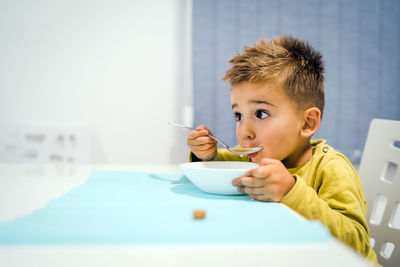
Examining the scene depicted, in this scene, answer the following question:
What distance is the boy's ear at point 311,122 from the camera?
855 mm

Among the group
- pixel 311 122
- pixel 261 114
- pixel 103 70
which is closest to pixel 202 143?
pixel 261 114

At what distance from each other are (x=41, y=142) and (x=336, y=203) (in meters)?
1.88

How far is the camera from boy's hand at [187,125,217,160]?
3.11 feet

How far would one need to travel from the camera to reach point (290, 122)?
32.9 inches

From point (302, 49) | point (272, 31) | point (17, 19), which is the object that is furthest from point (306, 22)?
point (17, 19)

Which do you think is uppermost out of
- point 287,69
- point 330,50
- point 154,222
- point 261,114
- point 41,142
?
Result: point 330,50

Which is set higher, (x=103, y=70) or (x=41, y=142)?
(x=103, y=70)

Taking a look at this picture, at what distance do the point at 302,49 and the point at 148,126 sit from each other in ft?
4.73

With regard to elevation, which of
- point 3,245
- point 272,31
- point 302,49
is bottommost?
point 3,245

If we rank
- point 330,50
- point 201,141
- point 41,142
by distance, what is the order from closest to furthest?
point 201,141
point 41,142
point 330,50

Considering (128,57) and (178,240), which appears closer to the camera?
(178,240)

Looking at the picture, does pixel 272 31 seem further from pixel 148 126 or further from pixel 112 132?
pixel 112 132

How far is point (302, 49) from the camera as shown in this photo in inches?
35.8

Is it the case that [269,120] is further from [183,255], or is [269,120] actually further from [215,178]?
[183,255]
